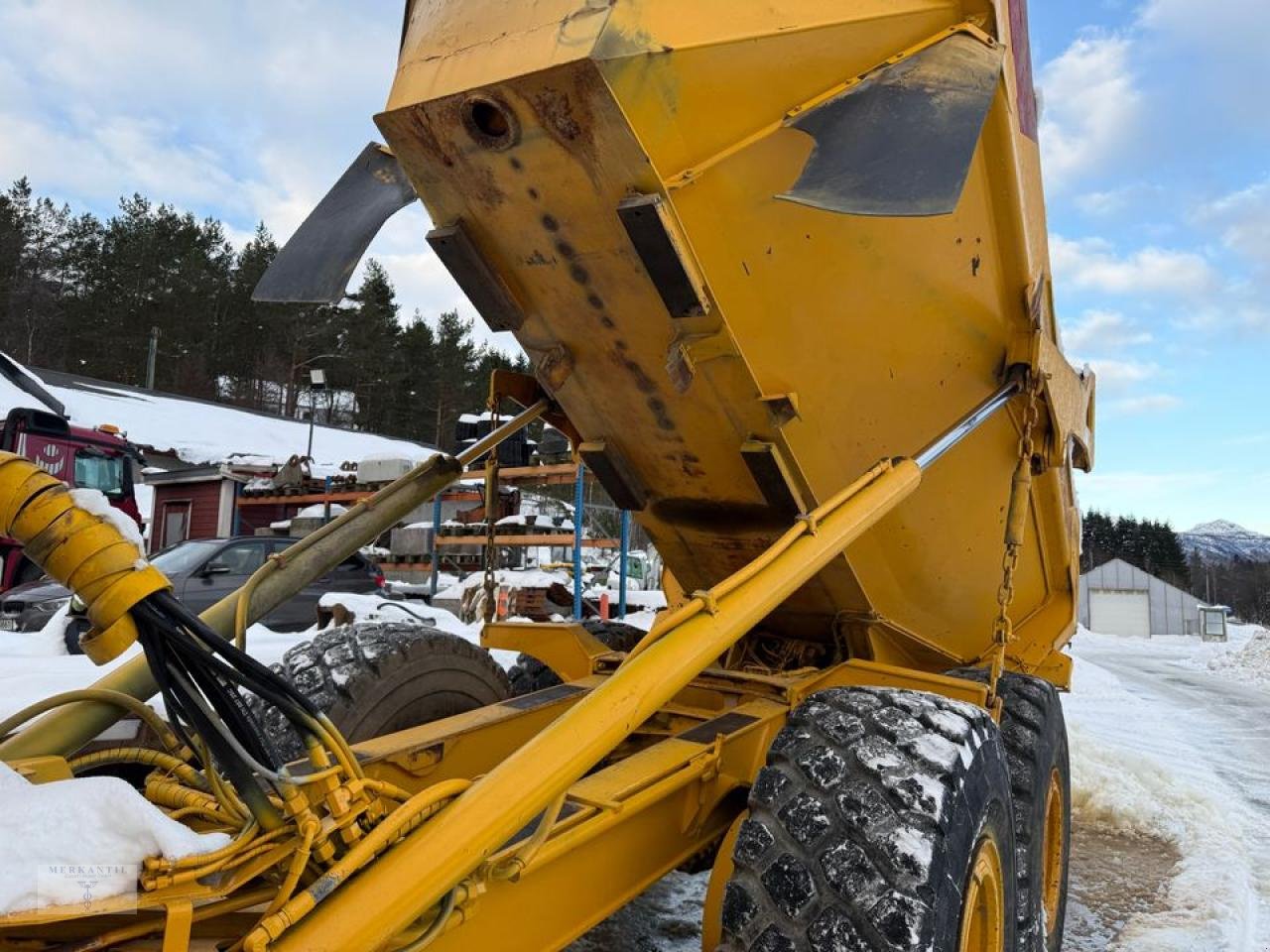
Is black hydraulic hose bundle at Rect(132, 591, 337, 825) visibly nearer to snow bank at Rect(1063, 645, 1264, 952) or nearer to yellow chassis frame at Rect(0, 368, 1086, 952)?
yellow chassis frame at Rect(0, 368, 1086, 952)

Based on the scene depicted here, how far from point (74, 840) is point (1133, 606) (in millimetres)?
48208

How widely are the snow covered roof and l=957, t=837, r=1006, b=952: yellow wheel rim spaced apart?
27.9 metres

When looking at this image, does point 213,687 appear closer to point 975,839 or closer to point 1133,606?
point 975,839

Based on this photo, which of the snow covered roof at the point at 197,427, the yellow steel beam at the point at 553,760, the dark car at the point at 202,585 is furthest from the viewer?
the snow covered roof at the point at 197,427

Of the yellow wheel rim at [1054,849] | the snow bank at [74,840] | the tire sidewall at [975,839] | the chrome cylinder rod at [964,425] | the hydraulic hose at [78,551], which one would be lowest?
the yellow wheel rim at [1054,849]

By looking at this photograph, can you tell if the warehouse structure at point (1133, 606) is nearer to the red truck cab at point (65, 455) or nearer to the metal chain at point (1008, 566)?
the red truck cab at point (65, 455)

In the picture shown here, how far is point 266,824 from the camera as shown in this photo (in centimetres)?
166

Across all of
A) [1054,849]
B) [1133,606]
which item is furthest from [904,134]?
[1133,606]

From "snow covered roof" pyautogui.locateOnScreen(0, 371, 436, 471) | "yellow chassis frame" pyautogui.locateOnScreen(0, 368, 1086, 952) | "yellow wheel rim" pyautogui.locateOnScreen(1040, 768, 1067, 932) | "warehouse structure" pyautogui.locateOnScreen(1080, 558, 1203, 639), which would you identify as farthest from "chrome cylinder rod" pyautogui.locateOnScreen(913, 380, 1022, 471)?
"warehouse structure" pyautogui.locateOnScreen(1080, 558, 1203, 639)

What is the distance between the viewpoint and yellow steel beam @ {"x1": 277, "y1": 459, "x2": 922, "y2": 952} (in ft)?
4.97

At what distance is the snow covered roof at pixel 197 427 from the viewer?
32.0 metres

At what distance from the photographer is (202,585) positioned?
10.2m

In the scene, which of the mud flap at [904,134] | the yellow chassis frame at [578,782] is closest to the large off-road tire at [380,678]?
the yellow chassis frame at [578,782]

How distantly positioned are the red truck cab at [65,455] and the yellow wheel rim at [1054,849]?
33.6 ft
